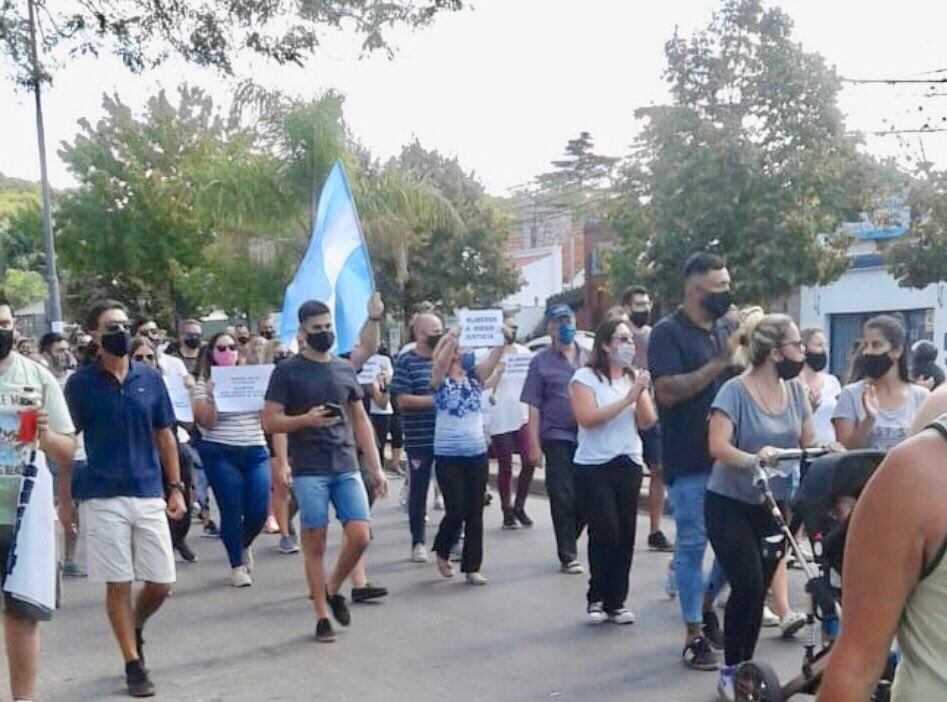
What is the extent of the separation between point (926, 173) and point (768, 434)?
1872 centimetres

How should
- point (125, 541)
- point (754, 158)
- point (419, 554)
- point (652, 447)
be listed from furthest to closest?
point (754, 158), point (652, 447), point (419, 554), point (125, 541)

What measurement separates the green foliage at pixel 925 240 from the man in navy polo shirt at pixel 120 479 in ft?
63.7

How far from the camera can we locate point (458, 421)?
9.06m

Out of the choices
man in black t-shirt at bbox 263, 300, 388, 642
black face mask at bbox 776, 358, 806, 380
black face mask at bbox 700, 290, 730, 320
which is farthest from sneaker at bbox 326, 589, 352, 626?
black face mask at bbox 776, 358, 806, 380

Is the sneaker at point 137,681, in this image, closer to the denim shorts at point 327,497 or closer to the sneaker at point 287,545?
the denim shorts at point 327,497

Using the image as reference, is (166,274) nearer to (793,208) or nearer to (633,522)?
(793,208)

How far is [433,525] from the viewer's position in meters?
11.9

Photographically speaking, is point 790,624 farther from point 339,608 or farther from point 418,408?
point 418,408

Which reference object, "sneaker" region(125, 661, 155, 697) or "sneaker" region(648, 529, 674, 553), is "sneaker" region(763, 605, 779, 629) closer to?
"sneaker" region(648, 529, 674, 553)

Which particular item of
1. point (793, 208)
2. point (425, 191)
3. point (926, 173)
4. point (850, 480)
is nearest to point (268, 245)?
point (425, 191)

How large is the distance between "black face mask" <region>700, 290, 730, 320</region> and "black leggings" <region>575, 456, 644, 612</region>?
1474 millimetres

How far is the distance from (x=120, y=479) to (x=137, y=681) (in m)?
1.03

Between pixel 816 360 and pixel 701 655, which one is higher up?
pixel 816 360

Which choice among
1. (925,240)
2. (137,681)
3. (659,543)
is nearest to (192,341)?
(659,543)
